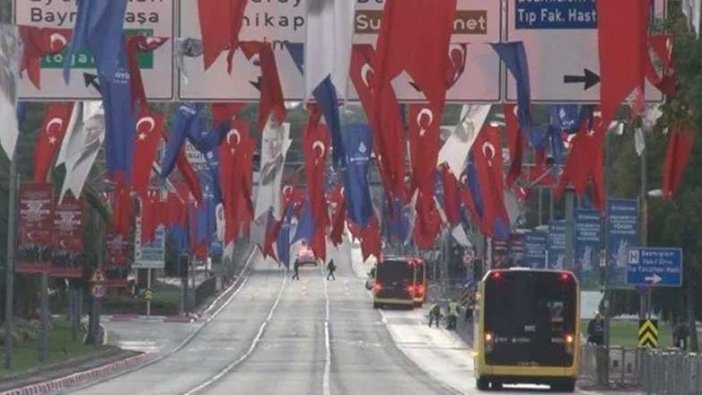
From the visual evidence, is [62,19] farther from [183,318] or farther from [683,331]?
[183,318]

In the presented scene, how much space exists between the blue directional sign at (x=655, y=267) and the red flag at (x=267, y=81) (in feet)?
67.9

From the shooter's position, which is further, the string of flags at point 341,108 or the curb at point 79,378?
the curb at point 79,378

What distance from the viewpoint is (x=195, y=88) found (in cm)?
2922

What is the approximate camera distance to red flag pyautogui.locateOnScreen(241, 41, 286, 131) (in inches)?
1040

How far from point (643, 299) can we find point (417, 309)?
59760 millimetres

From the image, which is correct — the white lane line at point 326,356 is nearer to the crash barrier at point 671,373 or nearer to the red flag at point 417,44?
the crash barrier at point 671,373

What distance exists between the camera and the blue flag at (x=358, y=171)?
129ft

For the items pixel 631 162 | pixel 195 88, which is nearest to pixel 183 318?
pixel 631 162

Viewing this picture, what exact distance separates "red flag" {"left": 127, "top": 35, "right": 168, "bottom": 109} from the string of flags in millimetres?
33

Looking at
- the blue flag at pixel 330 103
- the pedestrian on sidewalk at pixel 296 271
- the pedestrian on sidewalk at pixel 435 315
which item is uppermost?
the blue flag at pixel 330 103

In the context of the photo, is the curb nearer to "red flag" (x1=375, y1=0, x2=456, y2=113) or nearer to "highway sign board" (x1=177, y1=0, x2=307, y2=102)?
"highway sign board" (x1=177, y1=0, x2=307, y2=102)

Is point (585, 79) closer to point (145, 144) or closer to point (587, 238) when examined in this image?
point (145, 144)

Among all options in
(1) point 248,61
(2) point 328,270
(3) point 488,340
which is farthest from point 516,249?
(2) point 328,270

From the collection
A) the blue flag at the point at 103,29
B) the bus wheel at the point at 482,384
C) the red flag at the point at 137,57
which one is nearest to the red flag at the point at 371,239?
the bus wheel at the point at 482,384
